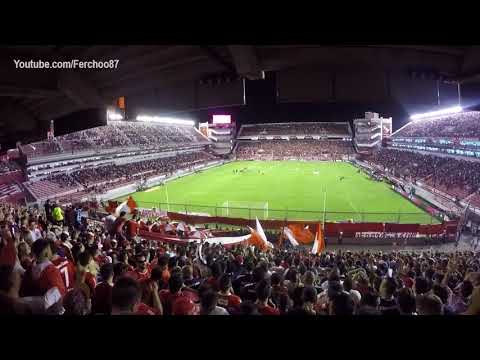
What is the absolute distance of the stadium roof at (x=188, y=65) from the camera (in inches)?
197

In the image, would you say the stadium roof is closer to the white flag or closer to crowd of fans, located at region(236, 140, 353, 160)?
the white flag

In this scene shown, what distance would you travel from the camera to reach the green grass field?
2102 centimetres

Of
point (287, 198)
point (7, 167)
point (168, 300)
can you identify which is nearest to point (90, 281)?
point (168, 300)

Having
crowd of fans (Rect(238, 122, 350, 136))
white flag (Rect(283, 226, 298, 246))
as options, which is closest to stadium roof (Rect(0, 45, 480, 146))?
white flag (Rect(283, 226, 298, 246))

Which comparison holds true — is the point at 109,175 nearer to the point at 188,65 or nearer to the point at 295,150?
the point at 188,65

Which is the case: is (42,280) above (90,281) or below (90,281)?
above

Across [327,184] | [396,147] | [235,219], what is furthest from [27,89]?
[396,147]

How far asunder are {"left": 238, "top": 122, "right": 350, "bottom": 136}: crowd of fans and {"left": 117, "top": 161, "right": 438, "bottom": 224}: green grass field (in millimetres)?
47010

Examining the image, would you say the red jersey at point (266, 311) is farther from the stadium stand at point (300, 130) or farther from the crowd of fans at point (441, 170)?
the stadium stand at point (300, 130)

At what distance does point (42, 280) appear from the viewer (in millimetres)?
3674

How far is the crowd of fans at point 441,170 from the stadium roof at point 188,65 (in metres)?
21.5

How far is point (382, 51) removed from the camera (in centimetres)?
492

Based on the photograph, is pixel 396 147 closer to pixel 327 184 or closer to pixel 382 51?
pixel 327 184

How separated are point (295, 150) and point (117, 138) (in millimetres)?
43107
